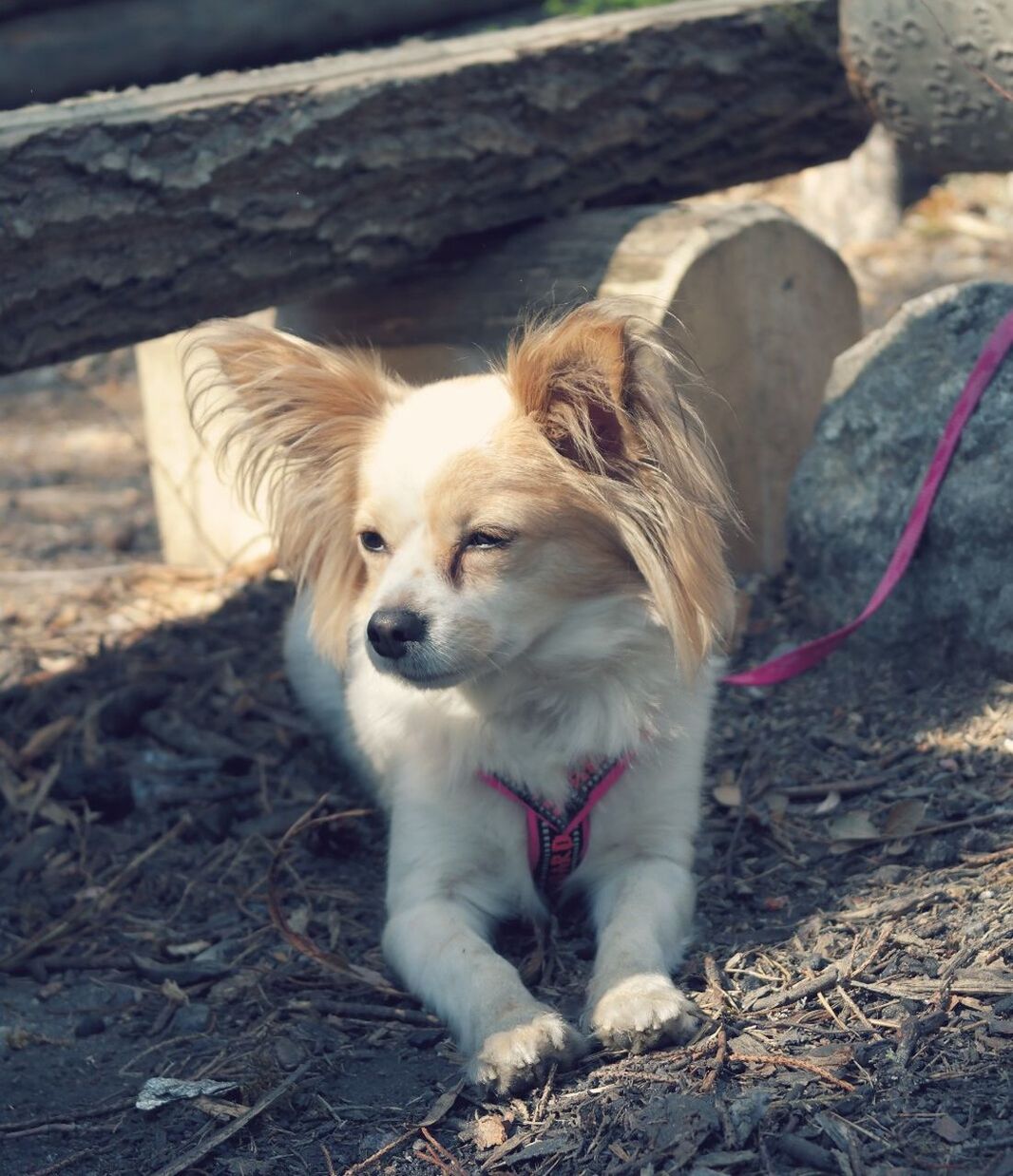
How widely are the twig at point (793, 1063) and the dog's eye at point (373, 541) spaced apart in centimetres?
126

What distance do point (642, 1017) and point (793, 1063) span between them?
0.28 meters

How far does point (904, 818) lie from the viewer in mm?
3266

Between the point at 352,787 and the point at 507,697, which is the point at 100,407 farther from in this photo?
the point at 507,697

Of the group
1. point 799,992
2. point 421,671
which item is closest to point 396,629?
point 421,671

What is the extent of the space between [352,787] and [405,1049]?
1.32 meters

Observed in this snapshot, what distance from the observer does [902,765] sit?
11.5 feet

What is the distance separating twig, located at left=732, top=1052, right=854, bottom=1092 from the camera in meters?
2.29

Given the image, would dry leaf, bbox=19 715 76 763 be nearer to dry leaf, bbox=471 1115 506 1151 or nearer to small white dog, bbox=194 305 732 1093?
small white dog, bbox=194 305 732 1093

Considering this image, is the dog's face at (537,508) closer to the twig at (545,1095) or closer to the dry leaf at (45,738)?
the twig at (545,1095)

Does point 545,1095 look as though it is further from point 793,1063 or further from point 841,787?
point 841,787

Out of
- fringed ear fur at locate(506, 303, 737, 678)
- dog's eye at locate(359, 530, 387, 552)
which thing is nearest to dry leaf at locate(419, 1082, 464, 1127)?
fringed ear fur at locate(506, 303, 737, 678)

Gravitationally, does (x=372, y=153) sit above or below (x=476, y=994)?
above

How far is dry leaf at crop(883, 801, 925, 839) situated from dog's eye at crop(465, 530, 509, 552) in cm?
119

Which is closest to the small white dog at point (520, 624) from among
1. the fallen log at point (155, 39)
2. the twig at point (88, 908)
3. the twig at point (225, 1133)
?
the twig at point (225, 1133)
